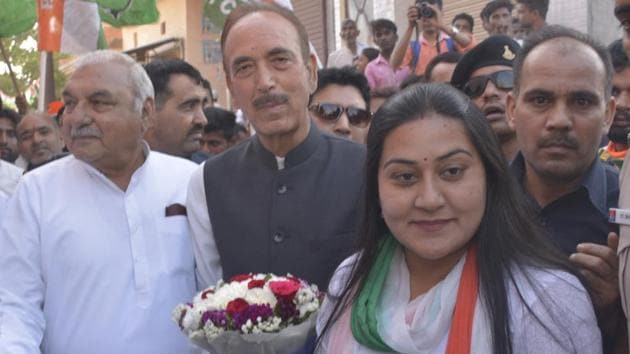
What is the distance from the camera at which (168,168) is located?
152 inches

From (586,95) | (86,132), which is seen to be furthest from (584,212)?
(86,132)

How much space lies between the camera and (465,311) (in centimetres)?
237

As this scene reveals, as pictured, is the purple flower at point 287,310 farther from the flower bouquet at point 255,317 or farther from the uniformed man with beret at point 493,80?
the uniformed man with beret at point 493,80

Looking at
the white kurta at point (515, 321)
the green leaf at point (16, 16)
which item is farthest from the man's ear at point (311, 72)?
the green leaf at point (16, 16)

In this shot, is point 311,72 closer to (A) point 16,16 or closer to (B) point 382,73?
(B) point 382,73

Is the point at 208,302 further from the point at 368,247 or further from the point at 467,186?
the point at 467,186

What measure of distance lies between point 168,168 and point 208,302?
3.98 ft

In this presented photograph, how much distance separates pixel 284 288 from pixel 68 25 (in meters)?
6.68

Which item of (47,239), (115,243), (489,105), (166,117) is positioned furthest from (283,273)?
(166,117)

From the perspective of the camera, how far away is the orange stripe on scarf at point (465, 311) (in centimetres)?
233

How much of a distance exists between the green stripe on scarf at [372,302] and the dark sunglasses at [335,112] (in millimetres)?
2265

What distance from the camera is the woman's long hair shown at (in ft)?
7.87

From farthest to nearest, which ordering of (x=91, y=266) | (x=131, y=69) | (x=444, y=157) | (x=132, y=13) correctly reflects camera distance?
(x=132, y=13) → (x=131, y=69) → (x=91, y=266) → (x=444, y=157)

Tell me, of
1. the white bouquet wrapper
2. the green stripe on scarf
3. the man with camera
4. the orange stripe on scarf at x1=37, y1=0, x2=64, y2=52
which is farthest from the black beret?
the orange stripe on scarf at x1=37, y1=0, x2=64, y2=52
